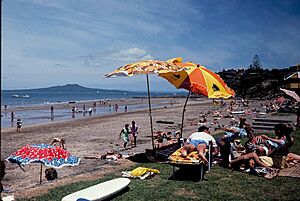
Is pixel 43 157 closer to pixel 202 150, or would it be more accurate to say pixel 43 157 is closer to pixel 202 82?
pixel 202 150

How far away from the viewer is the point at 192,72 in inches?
388

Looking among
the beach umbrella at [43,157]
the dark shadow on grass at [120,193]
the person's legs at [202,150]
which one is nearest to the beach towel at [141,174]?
the dark shadow on grass at [120,193]

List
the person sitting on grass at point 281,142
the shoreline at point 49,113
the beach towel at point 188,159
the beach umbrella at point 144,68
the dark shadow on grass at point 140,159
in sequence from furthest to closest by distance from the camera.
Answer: the shoreline at point 49,113 → the dark shadow on grass at point 140,159 → the beach umbrella at point 144,68 → the person sitting on grass at point 281,142 → the beach towel at point 188,159

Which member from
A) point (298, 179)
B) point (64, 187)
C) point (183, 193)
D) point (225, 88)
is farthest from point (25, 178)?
point (298, 179)

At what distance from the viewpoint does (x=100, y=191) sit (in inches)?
247

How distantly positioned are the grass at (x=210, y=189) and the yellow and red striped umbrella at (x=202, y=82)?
8.33 feet

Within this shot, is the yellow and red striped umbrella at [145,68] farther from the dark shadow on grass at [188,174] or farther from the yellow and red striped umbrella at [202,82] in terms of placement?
the dark shadow on grass at [188,174]

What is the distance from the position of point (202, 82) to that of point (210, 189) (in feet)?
12.5

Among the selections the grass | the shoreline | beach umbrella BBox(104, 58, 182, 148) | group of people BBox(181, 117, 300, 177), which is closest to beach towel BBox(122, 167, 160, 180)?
the grass

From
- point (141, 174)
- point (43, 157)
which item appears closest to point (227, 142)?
point (141, 174)

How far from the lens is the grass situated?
624 centimetres

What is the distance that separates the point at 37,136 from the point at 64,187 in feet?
56.6

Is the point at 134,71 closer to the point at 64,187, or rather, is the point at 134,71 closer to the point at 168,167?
the point at 168,167

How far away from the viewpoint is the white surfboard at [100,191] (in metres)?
5.85
